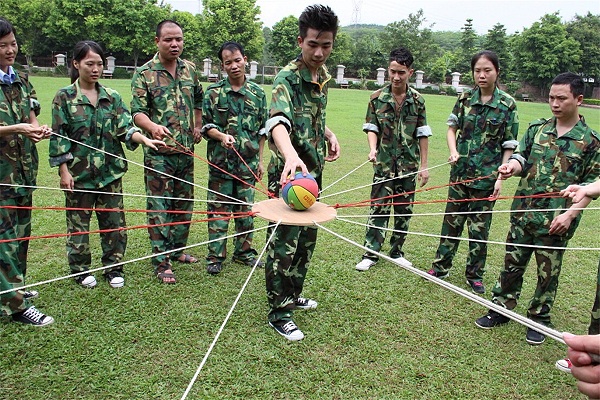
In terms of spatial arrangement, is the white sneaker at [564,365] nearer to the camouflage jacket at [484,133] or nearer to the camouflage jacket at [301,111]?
the camouflage jacket at [484,133]

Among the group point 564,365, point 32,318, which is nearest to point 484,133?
point 564,365

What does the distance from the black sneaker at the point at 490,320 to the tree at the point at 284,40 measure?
50162 mm

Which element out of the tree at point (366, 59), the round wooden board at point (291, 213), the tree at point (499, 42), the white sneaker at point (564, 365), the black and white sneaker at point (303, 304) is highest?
the tree at point (499, 42)


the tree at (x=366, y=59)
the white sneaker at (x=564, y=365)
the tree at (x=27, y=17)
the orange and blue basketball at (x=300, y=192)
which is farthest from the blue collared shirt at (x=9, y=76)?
the tree at (x=366, y=59)

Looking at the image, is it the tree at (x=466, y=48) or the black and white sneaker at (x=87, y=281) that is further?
the tree at (x=466, y=48)

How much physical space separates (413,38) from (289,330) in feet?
208

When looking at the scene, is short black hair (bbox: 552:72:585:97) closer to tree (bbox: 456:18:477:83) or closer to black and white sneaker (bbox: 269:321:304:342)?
black and white sneaker (bbox: 269:321:304:342)

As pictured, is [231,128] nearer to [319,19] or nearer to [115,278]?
[115,278]

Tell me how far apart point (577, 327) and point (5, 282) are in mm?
4727

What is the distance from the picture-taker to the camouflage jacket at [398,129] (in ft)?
17.1

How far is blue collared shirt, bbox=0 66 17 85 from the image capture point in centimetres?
380

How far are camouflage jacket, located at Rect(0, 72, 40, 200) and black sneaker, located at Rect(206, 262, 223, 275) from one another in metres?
1.81

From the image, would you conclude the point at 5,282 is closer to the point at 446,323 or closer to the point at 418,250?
the point at 446,323

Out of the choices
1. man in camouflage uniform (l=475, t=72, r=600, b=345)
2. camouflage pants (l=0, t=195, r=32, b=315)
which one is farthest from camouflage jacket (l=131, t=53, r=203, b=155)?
man in camouflage uniform (l=475, t=72, r=600, b=345)
